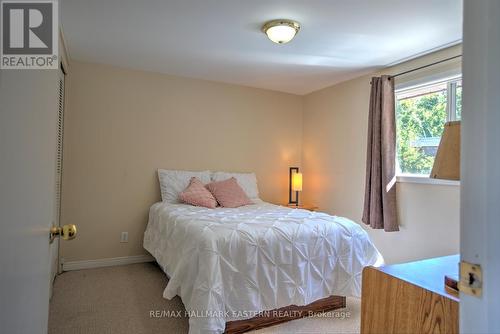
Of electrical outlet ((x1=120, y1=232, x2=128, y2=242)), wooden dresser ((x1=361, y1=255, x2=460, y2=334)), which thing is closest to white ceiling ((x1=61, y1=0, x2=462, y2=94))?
wooden dresser ((x1=361, y1=255, x2=460, y2=334))

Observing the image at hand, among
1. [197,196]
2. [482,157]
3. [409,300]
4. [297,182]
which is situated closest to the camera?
[482,157]

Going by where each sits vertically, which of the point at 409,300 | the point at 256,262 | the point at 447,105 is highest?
the point at 447,105

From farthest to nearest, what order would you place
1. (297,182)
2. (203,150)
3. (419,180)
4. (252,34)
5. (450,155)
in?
(297,182), (203,150), (419,180), (252,34), (450,155)

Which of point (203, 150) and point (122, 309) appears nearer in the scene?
point (122, 309)

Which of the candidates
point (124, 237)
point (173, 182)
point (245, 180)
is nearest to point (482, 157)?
point (173, 182)

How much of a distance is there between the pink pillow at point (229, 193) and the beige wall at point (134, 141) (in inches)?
17.6

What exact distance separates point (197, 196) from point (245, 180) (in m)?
0.83

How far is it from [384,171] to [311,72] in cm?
139

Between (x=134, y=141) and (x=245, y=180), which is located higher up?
(x=134, y=141)

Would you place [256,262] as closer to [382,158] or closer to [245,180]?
[382,158]

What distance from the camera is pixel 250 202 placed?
3574 mm

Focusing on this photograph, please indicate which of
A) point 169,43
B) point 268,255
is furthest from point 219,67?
point 268,255

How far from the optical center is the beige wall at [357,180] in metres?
2.72

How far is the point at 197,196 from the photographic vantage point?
3320 millimetres
